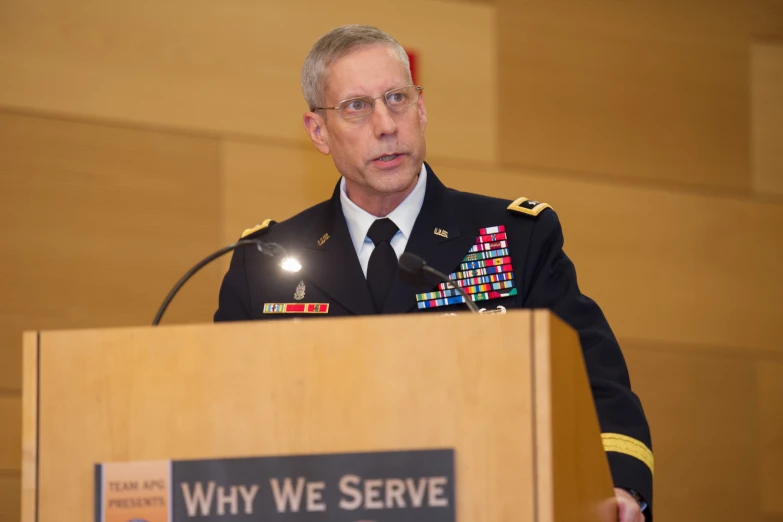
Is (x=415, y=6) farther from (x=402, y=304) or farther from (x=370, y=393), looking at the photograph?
(x=370, y=393)

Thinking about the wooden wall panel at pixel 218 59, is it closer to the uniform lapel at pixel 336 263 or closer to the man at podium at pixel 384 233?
the man at podium at pixel 384 233

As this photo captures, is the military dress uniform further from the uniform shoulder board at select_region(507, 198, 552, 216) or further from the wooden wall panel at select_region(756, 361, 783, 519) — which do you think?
the wooden wall panel at select_region(756, 361, 783, 519)

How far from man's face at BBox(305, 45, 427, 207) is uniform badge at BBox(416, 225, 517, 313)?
226 mm

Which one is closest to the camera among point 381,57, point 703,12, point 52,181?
point 381,57

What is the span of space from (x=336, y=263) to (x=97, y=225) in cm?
121

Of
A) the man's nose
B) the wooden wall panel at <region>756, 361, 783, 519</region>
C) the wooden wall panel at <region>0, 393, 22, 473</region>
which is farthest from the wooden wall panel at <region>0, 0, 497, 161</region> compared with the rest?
the wooden wall panel at <region>756, 361, 783, 519</region>

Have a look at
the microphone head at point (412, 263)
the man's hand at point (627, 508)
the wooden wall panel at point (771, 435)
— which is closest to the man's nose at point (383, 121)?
the microphone head at point (412, 263)

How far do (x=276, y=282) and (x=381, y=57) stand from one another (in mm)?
575

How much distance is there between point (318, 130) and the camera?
283cm

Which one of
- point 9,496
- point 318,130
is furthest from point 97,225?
point 318,130

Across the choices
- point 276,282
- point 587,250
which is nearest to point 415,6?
point 587,250

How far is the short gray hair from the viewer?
2.65 metres

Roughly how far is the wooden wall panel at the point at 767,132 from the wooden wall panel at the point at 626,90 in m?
0.04

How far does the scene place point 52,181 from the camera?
3.45 m
